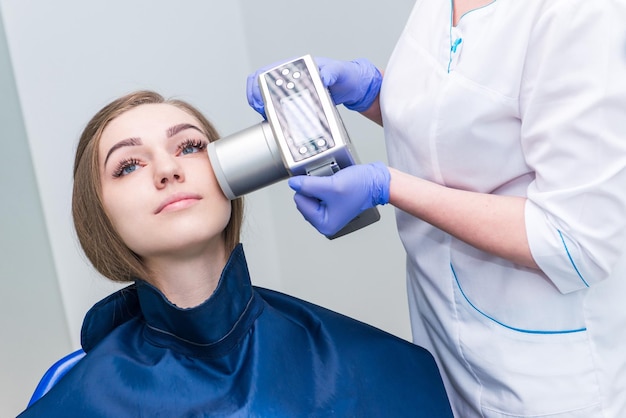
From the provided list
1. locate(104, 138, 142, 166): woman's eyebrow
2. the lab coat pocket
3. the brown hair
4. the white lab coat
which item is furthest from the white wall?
the lab coat pocket

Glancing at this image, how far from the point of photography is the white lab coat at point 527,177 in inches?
35.9

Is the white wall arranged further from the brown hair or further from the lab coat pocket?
the lab coat pocket

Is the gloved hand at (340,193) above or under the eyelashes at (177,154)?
under

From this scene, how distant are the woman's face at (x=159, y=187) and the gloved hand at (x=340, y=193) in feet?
0.60

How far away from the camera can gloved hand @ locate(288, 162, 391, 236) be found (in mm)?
1062

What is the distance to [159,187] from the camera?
1156mm

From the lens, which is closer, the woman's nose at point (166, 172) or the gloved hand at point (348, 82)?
the woman's nose at point (166, 172)

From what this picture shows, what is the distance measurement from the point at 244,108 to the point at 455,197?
4.40 ft

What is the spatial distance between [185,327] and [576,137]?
0.71m

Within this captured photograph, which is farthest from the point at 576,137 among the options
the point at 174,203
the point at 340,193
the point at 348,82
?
the point at 174,203

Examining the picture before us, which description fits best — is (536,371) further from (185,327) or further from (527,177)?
(185,327)

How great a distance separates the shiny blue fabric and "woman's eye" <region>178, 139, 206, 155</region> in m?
0.21

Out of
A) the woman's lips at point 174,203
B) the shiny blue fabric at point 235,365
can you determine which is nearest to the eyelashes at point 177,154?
the woman's lips at point 174,203

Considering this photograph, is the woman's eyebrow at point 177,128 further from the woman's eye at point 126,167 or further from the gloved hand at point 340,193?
the gloved hand at point 340,193
